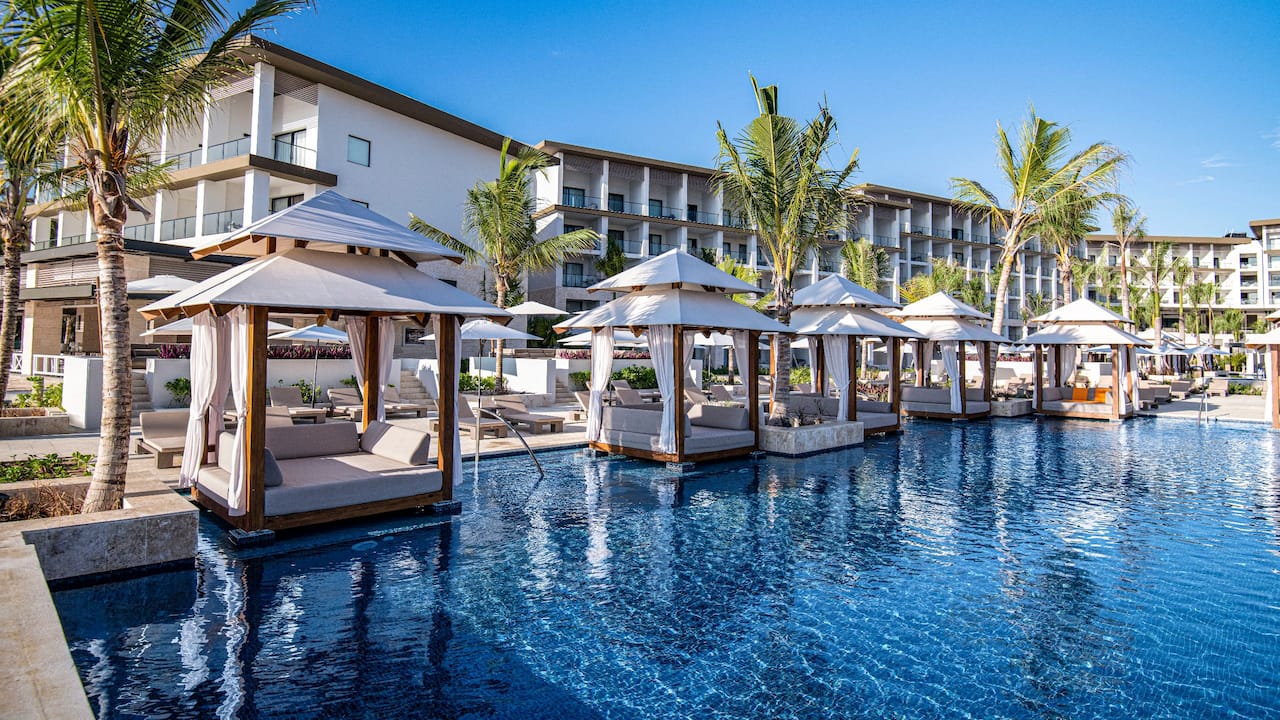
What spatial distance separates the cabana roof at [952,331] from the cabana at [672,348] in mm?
8305

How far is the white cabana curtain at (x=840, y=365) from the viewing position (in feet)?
47.2

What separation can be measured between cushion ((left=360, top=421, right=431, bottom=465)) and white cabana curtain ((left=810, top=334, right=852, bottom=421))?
9.34 meters

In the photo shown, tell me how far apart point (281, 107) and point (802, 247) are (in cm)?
2135

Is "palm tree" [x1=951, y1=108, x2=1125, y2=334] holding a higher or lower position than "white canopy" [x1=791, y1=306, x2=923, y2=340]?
higher

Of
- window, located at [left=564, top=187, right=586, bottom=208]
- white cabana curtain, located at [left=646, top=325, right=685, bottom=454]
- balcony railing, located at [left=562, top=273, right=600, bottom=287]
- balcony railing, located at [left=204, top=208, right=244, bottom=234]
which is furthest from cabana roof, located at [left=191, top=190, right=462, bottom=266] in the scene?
window, located at [left=564, top=187, right=586, bottom=208]

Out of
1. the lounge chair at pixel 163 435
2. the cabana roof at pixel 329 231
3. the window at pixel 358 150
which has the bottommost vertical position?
the lounge chair at pixel 163 435

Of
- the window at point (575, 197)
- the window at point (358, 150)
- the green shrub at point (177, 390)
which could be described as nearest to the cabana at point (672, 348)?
the green shrub at point (177, 390)

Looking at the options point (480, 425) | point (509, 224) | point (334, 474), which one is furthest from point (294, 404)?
point (334, 474)

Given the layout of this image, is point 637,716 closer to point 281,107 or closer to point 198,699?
point 198,699

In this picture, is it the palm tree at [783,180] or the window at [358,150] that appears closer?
the palm tree at [783,180]

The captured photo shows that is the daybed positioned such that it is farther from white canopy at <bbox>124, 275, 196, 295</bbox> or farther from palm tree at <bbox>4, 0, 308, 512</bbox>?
white canopy at <bbox>124, 275, 196, 295</bbox>

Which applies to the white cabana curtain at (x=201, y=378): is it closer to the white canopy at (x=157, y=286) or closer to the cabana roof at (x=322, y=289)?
the cabana roof at (x=322, y=289)

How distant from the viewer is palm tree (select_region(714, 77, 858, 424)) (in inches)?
524

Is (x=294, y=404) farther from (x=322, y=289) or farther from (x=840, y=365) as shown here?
(x=840, y=365)
